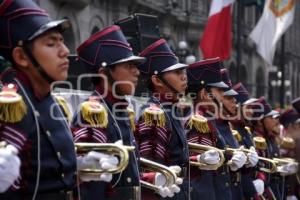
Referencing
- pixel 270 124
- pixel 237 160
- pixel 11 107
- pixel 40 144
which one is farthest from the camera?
pixel 270 124

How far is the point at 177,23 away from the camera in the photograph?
31.5 m

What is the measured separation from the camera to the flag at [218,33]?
15.6m

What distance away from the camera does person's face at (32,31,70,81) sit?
4023 mm

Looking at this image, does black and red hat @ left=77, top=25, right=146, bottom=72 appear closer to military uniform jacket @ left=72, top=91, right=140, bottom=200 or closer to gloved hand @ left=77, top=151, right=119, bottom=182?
military uniform jacket @ left=72, top=91, right=140, bottom=200

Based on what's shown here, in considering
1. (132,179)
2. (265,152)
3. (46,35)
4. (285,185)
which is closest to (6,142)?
(46,35)

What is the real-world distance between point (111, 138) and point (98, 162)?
69 cm

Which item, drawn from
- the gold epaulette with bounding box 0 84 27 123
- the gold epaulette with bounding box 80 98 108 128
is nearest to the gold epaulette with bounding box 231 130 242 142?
the gold epaulette with bounding box 80 98 108 128

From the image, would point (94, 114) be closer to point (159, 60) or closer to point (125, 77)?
point (125, 77)

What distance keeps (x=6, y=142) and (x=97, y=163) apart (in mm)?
745

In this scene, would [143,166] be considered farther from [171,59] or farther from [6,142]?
[6,142]

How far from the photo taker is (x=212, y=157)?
654cm

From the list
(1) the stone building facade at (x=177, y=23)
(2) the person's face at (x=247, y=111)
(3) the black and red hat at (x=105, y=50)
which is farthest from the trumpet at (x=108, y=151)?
(1) the stone building facade at (x=177, y=23)

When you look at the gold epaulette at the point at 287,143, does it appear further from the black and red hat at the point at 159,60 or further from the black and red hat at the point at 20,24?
the black and red hat at the point at 20,24

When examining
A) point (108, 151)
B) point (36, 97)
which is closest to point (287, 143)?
point (108, 151)
